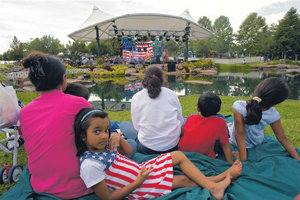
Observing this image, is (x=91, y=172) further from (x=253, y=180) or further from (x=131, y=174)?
(x=253, y=180)

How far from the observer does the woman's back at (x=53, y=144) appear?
1.13m

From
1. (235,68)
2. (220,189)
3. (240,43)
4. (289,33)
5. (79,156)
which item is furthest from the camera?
(240,43)

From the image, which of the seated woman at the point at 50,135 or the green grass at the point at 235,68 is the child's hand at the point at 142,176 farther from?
the green grass at the point at 235,68

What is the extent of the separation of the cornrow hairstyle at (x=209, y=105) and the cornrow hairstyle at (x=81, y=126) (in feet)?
3.23

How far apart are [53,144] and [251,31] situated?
3762 centimetres

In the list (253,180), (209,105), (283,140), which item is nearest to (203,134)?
(209,105)

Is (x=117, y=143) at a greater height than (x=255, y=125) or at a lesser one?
greater

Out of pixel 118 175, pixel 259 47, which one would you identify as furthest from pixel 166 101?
pixel 259 47

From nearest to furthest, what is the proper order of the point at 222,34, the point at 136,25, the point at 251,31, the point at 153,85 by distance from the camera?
the point at 153,85 < the point at 136,25 < the point at 251,31 < the point at 222,34

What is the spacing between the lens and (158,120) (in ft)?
5.57

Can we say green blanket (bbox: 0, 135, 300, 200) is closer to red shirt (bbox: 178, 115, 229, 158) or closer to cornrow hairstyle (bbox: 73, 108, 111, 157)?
red shirt (bbox: 178, 115, 229, 158)

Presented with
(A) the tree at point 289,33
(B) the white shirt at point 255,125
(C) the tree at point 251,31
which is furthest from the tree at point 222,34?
(B) the white shirt at point 255,125

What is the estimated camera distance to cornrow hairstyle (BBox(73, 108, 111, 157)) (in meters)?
1.12

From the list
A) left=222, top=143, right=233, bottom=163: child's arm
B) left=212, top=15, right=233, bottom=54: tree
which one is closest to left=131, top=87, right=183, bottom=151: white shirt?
left=222, top=143, right=233, bottom=163: child's arm
